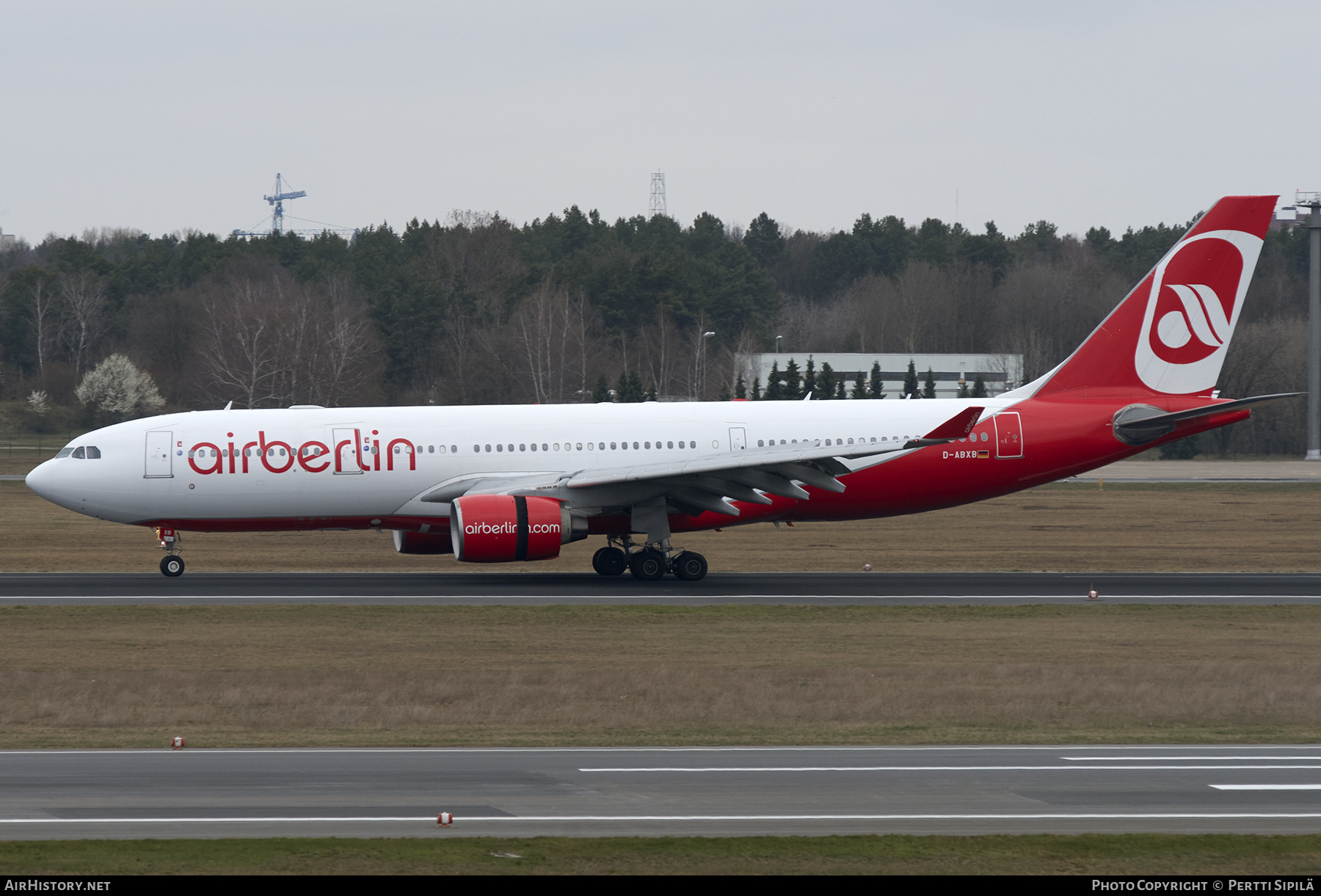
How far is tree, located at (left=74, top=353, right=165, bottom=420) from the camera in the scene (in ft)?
266

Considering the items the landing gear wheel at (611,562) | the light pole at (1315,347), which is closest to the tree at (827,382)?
the light pole at (1315,347)

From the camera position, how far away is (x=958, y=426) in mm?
26969

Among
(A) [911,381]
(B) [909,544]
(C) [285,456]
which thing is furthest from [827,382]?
(C) [285,456]

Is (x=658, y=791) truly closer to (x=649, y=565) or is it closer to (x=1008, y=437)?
(x=649, y=565)

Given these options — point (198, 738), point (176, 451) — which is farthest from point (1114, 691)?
point (176, 451)

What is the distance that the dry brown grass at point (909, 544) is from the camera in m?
32.7

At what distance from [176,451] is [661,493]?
33.5 ft

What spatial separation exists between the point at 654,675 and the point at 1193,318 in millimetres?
18175

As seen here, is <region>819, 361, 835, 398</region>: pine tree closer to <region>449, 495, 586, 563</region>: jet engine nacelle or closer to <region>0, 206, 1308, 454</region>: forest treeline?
<region>0, 206, 1308, 454</region>: forest treeline

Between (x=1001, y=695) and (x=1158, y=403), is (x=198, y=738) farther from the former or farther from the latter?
(x=1158, y=403)

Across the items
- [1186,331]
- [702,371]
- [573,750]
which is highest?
[702,371]

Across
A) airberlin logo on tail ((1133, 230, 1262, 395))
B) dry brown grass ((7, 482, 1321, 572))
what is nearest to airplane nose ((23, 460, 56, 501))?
dry brown grass ((7, 482, 1321, 572))

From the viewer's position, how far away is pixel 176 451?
28859 mm

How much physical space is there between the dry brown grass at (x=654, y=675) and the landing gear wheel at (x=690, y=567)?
405 cm
